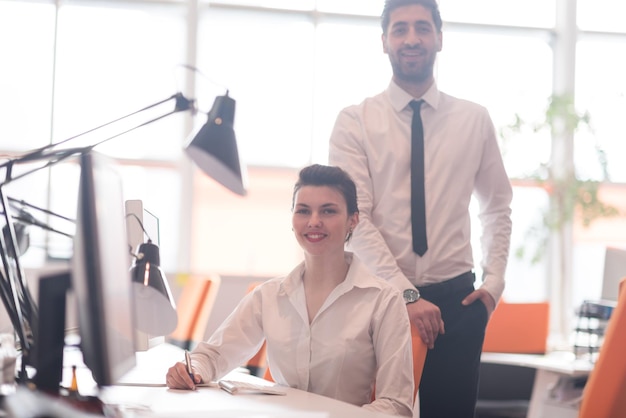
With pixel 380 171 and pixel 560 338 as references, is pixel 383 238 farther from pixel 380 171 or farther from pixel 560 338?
pixel 560 338

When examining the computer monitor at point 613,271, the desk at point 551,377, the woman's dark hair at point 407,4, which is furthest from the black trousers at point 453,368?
the computer monitor at point 613,271

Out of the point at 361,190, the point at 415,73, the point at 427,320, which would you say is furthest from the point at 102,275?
the point at 415,73

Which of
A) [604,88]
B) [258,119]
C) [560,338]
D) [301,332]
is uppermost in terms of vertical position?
[604,88]

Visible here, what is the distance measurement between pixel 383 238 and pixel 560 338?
17.4ft

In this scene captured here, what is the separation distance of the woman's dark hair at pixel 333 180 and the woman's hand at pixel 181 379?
2.09 ft

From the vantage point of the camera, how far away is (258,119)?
780cm

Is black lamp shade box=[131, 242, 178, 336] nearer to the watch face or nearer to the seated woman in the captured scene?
the seated woman

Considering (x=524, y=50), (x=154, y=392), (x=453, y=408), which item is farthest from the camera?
(x=524, y=50)

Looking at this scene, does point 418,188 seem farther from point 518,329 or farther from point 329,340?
point 518,329

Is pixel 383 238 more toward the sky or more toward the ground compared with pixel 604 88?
more toward the ground

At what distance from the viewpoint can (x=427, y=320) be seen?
2.46 meters

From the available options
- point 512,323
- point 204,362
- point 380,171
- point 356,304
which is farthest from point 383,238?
point 512,323

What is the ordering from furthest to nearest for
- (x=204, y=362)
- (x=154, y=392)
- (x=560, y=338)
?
(x=560, y=338) < (x=204, y=362) < (x=154, y=392)

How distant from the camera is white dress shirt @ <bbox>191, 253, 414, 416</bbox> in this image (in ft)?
7.47
